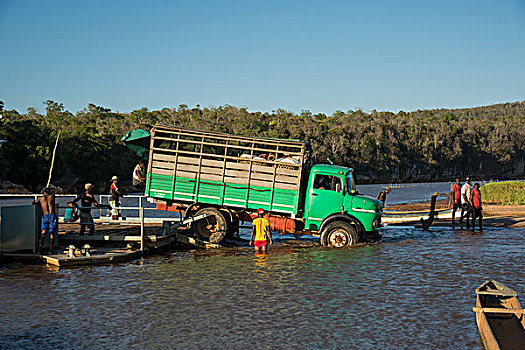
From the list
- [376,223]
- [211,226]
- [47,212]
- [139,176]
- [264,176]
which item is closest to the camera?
[47,212]

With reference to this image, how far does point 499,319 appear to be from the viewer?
918 centimetres

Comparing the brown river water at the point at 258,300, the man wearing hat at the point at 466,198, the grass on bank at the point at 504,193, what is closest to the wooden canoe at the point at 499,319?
the brown river water at the point at 258,300

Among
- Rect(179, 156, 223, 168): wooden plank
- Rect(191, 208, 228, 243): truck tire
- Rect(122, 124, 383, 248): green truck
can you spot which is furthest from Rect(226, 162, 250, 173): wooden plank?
Rect(191, 208, 228, 243): truck tire

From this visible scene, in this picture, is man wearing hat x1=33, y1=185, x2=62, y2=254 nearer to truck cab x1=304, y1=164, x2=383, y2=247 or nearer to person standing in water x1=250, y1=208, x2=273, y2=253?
person standing in water x1=250, y1=208, x2=273, y2=253

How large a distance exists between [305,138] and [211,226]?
126807 mm

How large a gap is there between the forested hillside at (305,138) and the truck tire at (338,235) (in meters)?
56.0

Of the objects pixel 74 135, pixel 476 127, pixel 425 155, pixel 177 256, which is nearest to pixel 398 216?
pixel 177 256

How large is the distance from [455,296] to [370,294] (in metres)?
1.92

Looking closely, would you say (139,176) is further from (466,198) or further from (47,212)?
(466,198)

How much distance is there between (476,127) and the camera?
607 ft

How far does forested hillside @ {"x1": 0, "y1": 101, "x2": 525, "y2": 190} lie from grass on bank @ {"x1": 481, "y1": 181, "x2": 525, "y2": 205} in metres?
51.5

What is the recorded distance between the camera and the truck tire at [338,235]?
18.1 m

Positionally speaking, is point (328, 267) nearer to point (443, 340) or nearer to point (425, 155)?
point (443, 340)

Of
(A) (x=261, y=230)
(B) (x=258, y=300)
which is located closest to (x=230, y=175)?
(A) (x=261, y=230)
